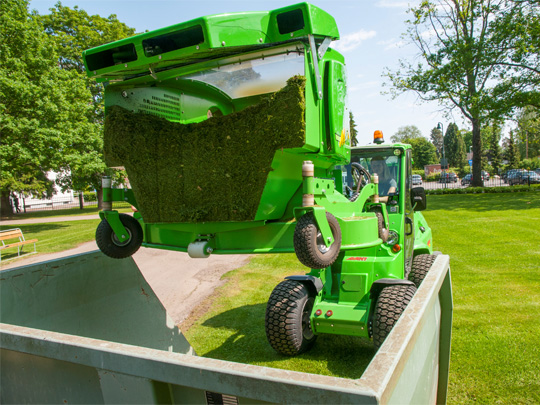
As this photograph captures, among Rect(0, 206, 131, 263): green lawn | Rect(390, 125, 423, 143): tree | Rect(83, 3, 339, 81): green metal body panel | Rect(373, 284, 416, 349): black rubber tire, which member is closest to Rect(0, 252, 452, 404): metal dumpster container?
Rect(373, 284, 416, 349): black rubber tire

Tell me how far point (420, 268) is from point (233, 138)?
11.3ft

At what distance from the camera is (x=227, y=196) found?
8.84 feet

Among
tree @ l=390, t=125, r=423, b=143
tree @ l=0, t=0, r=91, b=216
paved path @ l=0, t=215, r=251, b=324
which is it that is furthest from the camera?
tree @ l=390, t=125, r=423, b=143

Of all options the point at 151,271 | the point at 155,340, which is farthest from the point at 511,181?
the point at 155,340

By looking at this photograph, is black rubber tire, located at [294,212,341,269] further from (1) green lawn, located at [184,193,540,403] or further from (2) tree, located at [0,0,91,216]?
(2) tree, located at [0,0,91,216]

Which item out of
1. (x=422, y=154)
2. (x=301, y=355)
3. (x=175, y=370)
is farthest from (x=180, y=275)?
(x=422, y=154)

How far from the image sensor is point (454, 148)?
8056 cm

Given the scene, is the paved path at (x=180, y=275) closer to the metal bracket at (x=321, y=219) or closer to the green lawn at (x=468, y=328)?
the green lawn at (x=468, y=328)

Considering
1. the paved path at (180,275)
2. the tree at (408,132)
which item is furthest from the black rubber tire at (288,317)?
the tree at (408,132)

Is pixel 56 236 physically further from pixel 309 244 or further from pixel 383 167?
pixel 309 244

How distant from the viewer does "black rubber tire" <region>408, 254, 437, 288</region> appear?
4.88m

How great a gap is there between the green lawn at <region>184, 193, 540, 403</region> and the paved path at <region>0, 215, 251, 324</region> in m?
0.35

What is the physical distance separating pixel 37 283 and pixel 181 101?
5.87ft

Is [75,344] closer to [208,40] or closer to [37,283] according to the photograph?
[208,40]
